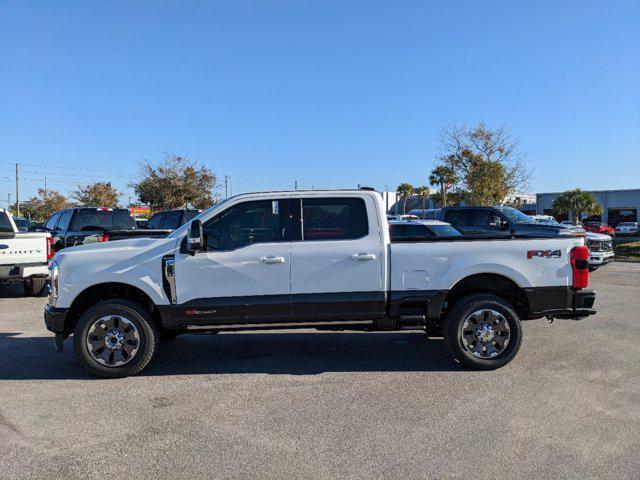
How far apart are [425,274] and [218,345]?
3.03m

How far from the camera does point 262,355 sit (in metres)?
6.87

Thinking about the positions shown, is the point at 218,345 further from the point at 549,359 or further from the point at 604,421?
the point at 604,421

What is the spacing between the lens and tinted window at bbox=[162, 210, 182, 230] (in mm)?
17984

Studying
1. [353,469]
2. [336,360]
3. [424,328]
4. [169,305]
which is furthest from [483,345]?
[169,305]

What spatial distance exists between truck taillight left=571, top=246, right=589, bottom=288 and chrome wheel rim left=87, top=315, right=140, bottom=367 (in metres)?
4.80

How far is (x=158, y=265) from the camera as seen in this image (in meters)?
5.95

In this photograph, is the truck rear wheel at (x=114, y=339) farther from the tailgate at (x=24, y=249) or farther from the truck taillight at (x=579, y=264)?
the tailgate at (x=24, y=249)

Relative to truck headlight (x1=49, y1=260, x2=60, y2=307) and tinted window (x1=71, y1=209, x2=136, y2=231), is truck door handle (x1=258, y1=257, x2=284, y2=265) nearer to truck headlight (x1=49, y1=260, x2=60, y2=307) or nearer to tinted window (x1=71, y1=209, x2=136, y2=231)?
truck headlight (x1=49, y1=260, x2=60, y2=307)

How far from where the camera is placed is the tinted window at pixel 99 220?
45.7ft

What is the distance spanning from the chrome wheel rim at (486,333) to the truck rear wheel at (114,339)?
341 cm

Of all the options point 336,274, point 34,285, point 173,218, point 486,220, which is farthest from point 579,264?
point 173,218

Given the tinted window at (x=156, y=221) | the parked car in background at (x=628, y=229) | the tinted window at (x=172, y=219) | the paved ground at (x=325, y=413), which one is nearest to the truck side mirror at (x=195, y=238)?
the paved ground at (x=325, y=413)

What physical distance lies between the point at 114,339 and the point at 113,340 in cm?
1

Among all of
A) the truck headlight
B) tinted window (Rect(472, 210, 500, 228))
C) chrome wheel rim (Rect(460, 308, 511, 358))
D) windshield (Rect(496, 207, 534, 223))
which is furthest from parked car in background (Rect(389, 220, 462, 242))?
the truck headlight
